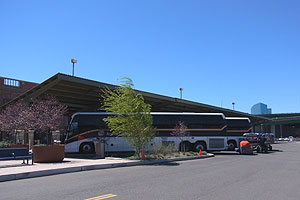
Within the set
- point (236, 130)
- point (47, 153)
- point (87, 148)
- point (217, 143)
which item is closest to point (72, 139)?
point (87, 148)

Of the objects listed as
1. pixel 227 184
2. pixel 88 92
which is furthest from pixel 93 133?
pixel 227 184

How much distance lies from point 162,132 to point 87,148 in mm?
6344

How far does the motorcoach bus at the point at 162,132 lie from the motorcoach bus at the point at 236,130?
6.62 ft

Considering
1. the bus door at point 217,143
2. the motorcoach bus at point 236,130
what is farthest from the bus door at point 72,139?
the motorcoach bus at point 236,130

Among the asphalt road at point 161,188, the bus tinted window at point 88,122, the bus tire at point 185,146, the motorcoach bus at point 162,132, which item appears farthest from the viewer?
the bus tire at point 185,146

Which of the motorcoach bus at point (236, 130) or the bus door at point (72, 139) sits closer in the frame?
the bus door at point (72, 139)

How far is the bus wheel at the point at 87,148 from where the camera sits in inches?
877

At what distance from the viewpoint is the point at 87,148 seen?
2241cm

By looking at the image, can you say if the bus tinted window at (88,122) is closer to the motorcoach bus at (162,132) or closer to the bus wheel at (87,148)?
the motorcoach bus at (162,132)

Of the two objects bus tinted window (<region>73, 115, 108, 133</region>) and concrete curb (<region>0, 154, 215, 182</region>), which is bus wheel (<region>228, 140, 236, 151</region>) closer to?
concrete curb (<region>0, 154, 215, 182</region>)

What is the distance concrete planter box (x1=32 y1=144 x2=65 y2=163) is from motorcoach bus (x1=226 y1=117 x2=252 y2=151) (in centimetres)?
1643

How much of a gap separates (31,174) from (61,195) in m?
4.42

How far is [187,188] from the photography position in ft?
27.6

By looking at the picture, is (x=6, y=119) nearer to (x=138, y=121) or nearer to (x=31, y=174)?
(x=138, y=121)
